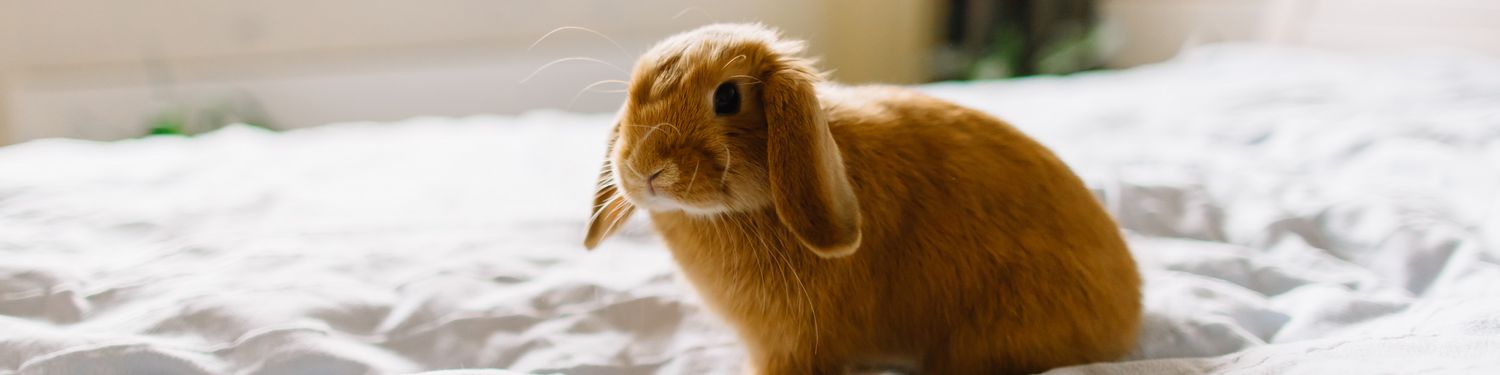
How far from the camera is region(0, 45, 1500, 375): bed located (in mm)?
780

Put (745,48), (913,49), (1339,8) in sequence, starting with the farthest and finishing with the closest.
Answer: (913,49) → (1339,8) → (745,48)

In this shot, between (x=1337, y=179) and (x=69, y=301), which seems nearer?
(x=69, y=301)

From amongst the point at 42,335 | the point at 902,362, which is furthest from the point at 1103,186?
the point at 42,335

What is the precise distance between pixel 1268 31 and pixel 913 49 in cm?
110

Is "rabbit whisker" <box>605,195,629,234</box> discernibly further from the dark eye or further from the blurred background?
the blurred background

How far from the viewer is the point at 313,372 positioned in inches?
29.9

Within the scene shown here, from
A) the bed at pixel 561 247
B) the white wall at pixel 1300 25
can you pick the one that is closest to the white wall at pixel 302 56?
the bed at pixel 561 247

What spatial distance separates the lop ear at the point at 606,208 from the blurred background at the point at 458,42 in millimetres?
1306

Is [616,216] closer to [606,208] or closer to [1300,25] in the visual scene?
[606,208]

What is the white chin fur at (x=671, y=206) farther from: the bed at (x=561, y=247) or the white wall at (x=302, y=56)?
the white wall at (x=302, y=56)

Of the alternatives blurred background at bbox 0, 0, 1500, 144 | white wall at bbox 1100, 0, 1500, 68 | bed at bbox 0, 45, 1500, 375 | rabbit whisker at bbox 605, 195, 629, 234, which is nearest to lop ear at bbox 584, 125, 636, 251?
rabbit whisker at bbox 605, 195, 629, 234

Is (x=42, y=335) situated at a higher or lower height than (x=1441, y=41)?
lower

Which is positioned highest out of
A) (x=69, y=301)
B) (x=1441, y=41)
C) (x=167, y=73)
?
(x=167, y=73)

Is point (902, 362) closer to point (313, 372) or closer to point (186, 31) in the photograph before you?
point (313, 372)
